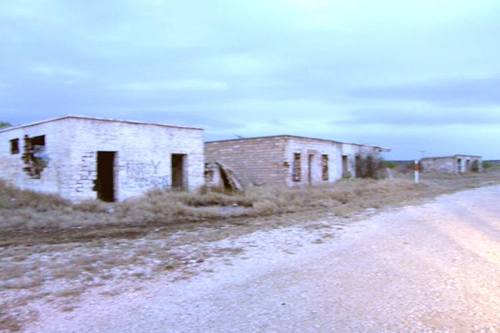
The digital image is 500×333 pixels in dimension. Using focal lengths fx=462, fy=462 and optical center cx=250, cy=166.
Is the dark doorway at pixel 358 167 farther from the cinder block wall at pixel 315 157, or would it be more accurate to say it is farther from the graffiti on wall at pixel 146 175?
the graffiti on wall at pixel 146 175

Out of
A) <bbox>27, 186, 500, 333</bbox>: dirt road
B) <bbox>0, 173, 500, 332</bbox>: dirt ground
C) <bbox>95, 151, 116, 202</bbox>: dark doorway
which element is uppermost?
<bbox>95, 151, 116, 202</bbox>: dark doorway

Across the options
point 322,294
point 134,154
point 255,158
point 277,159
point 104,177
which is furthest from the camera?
point 255,158

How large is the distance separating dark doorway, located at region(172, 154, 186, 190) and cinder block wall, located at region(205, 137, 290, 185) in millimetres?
4333

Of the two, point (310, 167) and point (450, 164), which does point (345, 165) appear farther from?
point (450, 164)

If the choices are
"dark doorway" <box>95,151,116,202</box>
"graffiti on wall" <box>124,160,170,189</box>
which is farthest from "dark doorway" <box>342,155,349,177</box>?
"dark doorway" <box>95,151,116,202</box>

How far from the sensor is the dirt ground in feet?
16.6

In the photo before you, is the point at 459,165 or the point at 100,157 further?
the point at 459,165

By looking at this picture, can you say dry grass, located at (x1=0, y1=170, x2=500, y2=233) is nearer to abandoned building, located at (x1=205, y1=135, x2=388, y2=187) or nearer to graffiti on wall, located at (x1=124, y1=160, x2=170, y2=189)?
graffiti on wall, located at (x1=124, y1=160, x2=170, y2=189)

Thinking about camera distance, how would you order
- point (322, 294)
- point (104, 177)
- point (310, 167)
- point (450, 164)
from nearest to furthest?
A: 1. point (322, 294)
2. point (104, 177)
3. point (310, 167)
4. point (450, 164)

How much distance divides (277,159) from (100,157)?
28.3 ft

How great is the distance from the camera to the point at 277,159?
23625 mm

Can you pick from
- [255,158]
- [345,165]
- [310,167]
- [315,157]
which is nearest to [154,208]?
[255,158]

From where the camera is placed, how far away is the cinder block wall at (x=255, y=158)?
23.5 meters

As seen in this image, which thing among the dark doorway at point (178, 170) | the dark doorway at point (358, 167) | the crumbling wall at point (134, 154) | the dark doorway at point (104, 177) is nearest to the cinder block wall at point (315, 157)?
the dark doorway at point (358, 167)
